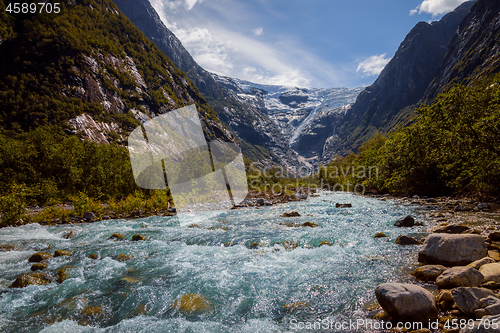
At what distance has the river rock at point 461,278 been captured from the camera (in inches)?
181

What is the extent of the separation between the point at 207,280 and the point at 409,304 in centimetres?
489

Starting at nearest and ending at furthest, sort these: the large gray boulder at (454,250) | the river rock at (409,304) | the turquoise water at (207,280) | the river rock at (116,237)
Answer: the river rock at (409,304), the turquoise water at (207,280), the large gray boulder at (454,250), the river rock at (116,237)

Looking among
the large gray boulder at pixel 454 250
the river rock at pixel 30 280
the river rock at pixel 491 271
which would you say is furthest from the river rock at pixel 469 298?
the river rock at pixel 30 280

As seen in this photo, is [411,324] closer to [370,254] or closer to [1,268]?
[370,254]

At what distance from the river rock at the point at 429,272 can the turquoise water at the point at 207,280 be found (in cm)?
42

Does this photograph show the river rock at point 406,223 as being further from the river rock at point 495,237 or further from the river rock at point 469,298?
the river rock at point 469,298

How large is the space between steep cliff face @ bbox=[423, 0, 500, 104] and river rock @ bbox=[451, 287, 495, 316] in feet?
467

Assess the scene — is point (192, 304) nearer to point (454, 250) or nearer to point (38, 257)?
point (454, 250)

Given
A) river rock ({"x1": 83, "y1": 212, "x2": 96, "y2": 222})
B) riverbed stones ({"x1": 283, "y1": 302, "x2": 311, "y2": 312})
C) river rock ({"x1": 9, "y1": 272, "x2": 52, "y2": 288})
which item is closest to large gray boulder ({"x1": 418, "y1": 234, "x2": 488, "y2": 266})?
riverbed stones ({"x1": 283, "y1": 302, "x2": 311, "y2": 312})

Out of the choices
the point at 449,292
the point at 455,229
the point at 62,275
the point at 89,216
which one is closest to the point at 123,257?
the point at 62,275

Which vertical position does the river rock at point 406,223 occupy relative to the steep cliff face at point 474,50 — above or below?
below

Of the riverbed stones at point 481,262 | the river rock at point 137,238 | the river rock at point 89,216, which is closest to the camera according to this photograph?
the riverbed stones at point 481,262

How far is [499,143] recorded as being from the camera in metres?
11.5

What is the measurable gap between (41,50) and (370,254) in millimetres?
87056
